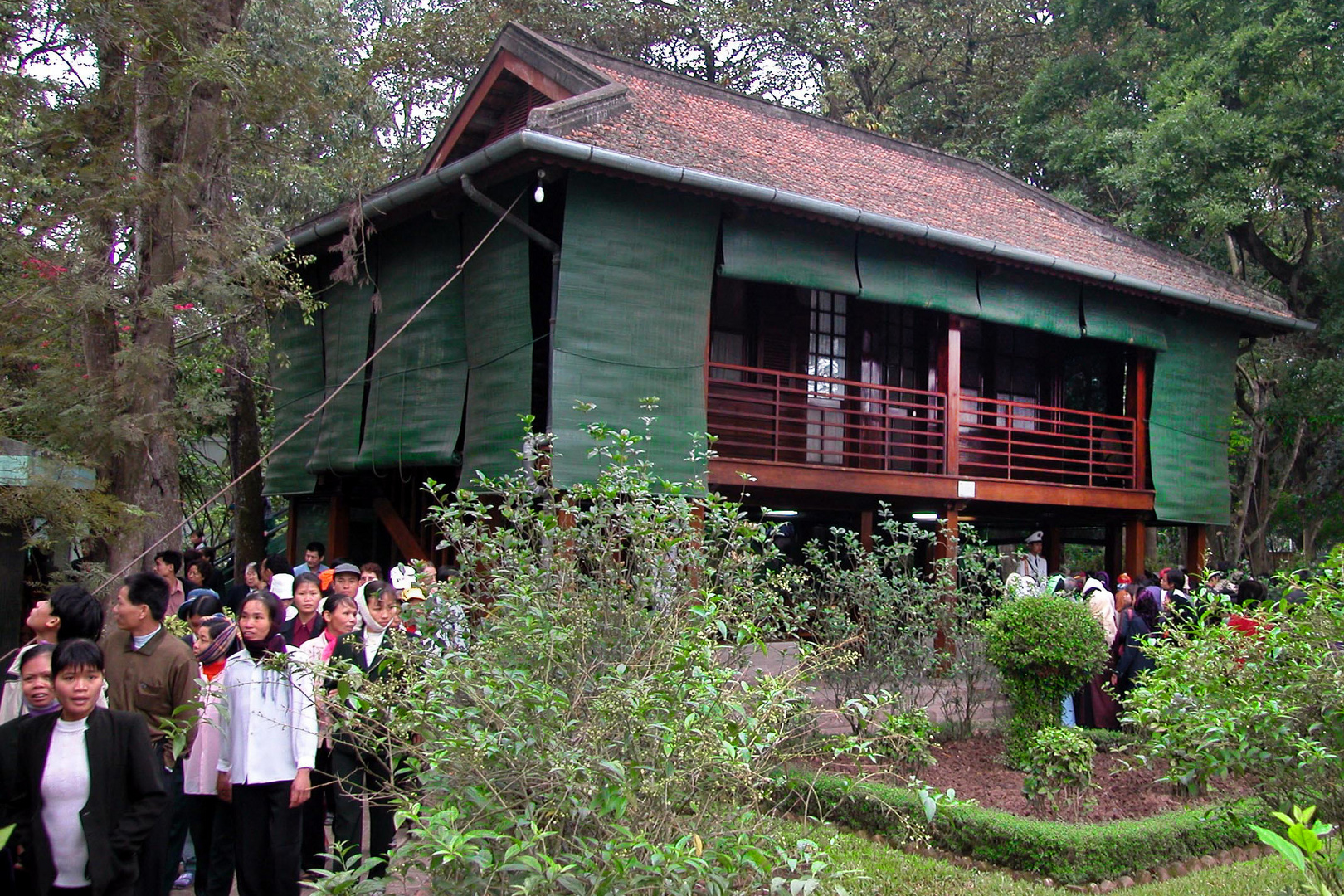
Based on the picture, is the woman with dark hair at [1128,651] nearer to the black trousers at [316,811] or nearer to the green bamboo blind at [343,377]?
the black trousers at [316,811]

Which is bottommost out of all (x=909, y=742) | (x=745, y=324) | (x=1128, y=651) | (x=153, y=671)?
(x=909, y=742)

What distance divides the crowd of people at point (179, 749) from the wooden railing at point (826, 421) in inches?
291

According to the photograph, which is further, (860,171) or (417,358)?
(860,171)

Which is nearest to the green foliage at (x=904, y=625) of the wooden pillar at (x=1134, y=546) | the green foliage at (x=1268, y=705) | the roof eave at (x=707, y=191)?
the green foliage at (x=1268, y=705)

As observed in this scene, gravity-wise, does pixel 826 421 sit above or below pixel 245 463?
above

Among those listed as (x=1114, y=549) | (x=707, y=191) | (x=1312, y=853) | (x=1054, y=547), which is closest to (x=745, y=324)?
(x=707, y=191)

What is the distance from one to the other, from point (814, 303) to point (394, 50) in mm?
9564

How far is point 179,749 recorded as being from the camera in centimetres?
517

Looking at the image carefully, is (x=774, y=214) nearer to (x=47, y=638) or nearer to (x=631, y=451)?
(x=631, y=451)

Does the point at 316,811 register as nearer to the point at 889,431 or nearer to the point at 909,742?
the point at 909,742

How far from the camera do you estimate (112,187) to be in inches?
354

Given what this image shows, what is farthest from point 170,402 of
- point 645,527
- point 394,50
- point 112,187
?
point 394,50

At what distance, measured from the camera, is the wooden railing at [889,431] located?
13.1m

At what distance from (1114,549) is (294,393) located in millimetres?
12674
